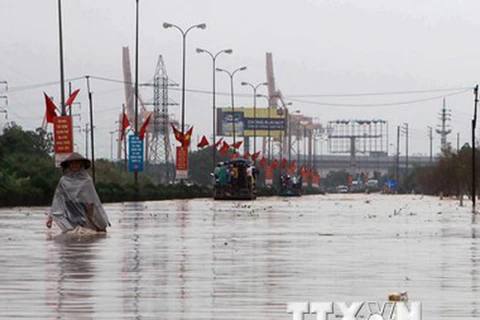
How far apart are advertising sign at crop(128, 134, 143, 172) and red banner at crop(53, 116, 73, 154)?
81.2 feet

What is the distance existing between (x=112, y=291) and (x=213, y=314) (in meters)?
2.50

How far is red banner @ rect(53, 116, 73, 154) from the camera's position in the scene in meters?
57.8

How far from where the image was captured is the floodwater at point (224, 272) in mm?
13547

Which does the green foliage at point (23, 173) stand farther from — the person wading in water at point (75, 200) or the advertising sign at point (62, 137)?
the person wading in water at point (75, 200)

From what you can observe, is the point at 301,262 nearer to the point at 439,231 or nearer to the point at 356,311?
the point at 356,311

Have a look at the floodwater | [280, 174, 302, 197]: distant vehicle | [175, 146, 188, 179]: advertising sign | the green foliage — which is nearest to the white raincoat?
the floodwater

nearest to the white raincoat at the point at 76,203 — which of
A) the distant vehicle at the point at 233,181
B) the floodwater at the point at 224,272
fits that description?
the floodwater at the point at 224,272

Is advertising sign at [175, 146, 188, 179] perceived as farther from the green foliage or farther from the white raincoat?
the white raincoat

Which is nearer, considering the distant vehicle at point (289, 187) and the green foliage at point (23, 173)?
the green foliage at point (23, 173)

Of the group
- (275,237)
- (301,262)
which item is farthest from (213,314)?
(275,237)

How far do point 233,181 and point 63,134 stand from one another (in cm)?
2942

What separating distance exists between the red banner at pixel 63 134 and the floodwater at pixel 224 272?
25478 mm

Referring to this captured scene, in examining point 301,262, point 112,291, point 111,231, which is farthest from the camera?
point 111,231

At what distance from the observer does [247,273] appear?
59.7ft
